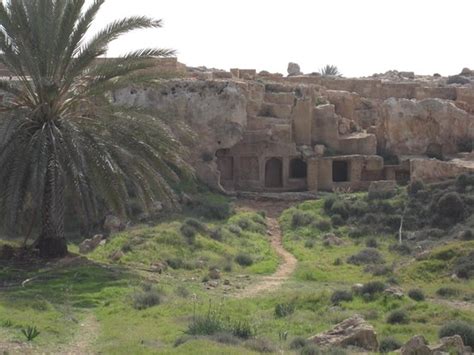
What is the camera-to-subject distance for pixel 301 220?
30562mm

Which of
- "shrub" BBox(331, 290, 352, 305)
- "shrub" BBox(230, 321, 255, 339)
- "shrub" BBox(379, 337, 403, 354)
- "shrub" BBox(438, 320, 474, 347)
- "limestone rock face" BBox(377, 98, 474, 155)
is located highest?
"limestone rock face" BBox(377, 98, 474, 155)

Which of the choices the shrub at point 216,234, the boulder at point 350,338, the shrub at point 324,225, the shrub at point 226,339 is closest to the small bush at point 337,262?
the shrub at point 216,234

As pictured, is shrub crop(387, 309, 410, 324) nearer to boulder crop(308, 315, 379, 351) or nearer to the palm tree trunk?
boulder crop(308, 315, 379, 351)

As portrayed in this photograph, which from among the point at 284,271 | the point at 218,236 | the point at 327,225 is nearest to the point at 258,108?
the point at 327,225

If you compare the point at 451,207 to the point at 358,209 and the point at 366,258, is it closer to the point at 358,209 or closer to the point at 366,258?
the point at 358,209

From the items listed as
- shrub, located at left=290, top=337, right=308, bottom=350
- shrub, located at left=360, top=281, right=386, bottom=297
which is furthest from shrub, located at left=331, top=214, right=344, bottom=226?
shrub, located at left=290, top=337, right=308, bottom=350

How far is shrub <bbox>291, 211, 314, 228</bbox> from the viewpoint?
99.9 feet

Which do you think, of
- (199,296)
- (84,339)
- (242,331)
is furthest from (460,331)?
(199,296)

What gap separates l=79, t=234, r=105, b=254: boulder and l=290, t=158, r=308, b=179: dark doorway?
51.7ft

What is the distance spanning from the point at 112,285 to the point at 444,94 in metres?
33.6

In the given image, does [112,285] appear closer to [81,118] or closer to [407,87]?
[81,118]

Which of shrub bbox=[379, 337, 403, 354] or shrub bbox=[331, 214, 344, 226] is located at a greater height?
shrub bbox=[379, 337, 403, 354]

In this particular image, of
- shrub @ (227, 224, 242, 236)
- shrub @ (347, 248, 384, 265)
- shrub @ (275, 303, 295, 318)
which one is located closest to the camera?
shrub @ (275, 303, 295, 318)

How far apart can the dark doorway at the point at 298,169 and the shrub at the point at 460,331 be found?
2461cm
